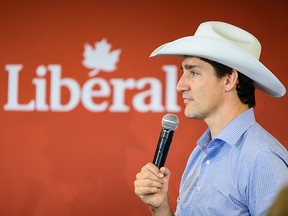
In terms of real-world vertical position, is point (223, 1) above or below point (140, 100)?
above

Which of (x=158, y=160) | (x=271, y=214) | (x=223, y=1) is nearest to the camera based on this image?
(x=271, y=214)

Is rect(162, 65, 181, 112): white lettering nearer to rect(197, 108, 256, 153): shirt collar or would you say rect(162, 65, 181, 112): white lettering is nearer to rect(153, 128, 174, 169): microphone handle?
rect(197, 108, 256, 153): shirt collar

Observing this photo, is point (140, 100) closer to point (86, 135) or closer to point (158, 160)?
point (86, 135)

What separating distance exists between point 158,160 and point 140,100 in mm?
1636

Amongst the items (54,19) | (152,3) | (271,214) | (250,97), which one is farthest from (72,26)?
(271,214)

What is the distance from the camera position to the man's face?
1.82m

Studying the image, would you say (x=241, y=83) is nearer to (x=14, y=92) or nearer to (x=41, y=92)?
(x=41, y=92)

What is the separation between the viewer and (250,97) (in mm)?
1878

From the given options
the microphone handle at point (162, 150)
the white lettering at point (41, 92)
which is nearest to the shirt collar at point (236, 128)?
the microphone handle at point (162, 150)

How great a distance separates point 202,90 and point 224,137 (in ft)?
0.63

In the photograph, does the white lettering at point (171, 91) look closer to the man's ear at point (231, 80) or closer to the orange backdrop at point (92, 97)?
the orange backdrop at point (92, 97)

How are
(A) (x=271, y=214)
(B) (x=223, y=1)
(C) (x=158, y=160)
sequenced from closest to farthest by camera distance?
(A) (x=271, y=214)
(C) (x=158, y=160)
(B) (x=223, y=1)

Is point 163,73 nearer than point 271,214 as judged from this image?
No

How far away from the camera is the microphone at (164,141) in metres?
1.63
